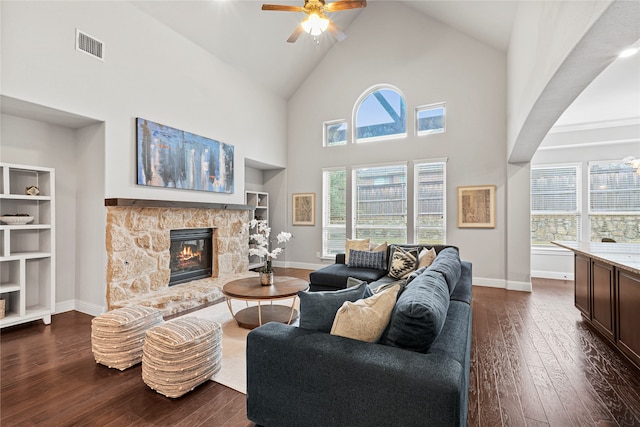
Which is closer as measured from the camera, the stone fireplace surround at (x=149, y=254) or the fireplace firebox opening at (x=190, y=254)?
the stone fireplace surround at (x=149, y=254)

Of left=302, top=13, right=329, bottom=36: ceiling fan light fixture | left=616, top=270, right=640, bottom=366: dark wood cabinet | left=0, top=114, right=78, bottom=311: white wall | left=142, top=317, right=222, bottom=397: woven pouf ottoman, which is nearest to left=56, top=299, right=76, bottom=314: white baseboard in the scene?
left=0, top=114, right=78, bottom=311: white wall

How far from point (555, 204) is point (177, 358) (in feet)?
24.3

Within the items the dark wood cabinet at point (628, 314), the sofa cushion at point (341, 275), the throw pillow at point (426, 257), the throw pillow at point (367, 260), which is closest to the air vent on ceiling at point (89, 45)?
the sofa cushion at point (341, 275)

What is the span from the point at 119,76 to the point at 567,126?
7.90 metres

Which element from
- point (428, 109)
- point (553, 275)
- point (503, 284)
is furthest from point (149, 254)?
point (553, 275)

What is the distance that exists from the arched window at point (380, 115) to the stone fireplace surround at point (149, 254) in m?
3.52

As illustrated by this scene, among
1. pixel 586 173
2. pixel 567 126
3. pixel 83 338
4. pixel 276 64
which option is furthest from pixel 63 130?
pixel 586 173

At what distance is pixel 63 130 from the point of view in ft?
13.3

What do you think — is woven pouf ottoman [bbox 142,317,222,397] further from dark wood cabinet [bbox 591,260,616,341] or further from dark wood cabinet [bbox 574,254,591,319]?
dark wood cabinet [bbox 574,254,591,319]

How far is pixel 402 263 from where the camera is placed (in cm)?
429

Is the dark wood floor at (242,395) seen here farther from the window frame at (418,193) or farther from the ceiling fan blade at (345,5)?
the ceiling fan blade at (345,5)

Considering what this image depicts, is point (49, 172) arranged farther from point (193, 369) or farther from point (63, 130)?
point (193, 369)

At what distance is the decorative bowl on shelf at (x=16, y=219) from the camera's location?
3297 millimetres

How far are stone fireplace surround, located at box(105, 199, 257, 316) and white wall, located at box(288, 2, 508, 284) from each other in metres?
2.82
